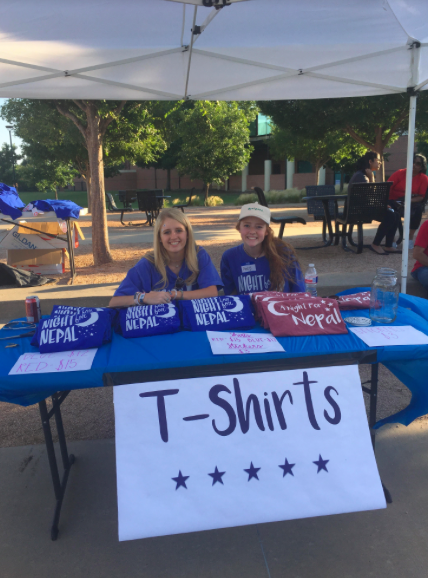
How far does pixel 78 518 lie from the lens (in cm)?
237

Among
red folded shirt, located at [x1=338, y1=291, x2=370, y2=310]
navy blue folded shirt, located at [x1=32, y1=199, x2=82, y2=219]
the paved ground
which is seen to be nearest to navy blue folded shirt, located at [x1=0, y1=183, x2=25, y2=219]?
navy blue folded shirt, located at [x1=32, y1=199, x2=82, y2=219]

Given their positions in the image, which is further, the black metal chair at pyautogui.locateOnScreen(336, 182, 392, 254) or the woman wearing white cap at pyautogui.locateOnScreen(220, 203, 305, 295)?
the black metal chair at pyautogui.locateOnScreen(336, 182, 392, 254)

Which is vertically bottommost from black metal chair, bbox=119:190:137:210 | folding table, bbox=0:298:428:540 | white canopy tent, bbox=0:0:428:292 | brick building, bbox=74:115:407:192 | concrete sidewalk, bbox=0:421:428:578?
concrete sidewalk, bbox=0:421:428:578

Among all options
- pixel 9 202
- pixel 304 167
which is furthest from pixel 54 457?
pixel 304 167

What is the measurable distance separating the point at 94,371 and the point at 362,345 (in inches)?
48.7

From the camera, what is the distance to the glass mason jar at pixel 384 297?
2.51 meters

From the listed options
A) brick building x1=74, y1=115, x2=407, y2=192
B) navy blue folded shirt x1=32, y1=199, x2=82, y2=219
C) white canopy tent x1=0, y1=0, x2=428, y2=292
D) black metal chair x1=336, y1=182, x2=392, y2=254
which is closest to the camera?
white canopy tent x1=0, y1=0, x2=428, y2=292

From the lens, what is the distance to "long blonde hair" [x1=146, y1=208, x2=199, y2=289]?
2939mm

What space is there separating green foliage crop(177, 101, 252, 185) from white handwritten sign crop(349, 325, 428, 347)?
23.3m

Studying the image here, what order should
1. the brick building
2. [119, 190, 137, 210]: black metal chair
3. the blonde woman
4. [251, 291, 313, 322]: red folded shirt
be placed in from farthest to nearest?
the brick building, [119, 190, 137, 210]: black metal chair, the blonde woman, [251, 291, 313, 322]: red folded shirt

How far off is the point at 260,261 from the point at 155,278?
0.80 meters

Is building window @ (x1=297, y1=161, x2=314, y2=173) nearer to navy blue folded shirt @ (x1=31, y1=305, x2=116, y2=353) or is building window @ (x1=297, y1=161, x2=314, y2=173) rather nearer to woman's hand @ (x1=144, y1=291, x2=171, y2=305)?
woman's hand @ (x1=144, y1=291, x2=171, y2=305)

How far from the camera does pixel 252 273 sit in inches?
131

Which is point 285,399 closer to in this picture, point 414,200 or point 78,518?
point 78,518
